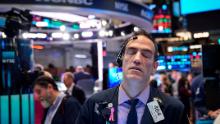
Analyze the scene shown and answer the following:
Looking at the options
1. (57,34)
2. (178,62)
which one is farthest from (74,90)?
(178,62)

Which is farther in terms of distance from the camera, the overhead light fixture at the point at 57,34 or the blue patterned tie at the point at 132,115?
the overhead light fixture at the point at 57,34

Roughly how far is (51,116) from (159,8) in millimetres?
21093

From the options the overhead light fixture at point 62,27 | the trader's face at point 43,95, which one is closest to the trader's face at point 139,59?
the trader's face at point 43,95

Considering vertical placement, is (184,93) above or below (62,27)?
below

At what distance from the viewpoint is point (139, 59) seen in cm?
215

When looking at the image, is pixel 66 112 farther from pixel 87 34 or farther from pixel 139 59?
pixel 87 34

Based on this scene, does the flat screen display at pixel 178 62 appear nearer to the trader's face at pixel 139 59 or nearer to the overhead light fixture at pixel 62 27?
the overhead light fixture at pixel 62 27

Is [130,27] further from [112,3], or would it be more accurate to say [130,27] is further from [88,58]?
[88,58]

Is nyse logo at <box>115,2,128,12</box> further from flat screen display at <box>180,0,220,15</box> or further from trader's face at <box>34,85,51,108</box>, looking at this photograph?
trader's face at <box>34,85,51,108</box>

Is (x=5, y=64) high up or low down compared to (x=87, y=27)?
down

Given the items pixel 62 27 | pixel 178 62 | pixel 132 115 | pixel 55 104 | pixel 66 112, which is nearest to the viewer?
pixel 132 115

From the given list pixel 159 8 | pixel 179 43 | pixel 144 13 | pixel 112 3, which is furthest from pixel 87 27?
pixel 159 8

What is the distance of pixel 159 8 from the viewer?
24703 mm

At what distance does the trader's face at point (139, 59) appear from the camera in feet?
7.03
